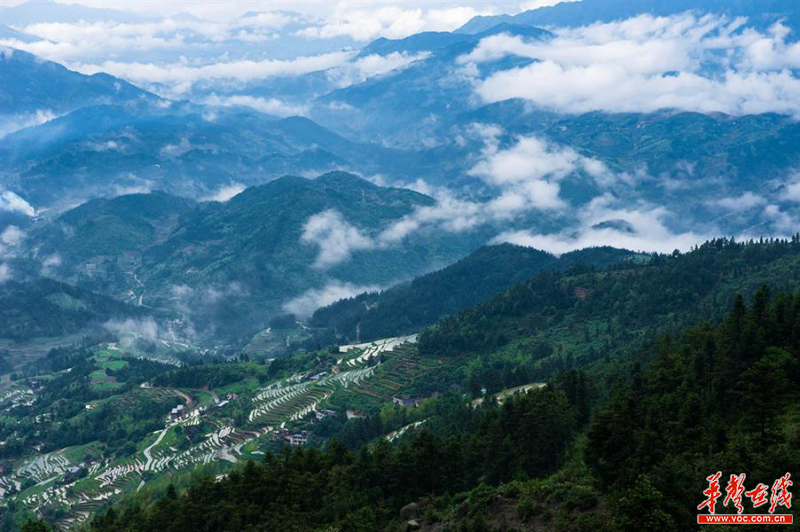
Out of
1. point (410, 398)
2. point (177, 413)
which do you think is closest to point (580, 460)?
point (410, 398)

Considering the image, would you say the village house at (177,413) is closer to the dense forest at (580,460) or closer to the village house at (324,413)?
the village house at (324,413)

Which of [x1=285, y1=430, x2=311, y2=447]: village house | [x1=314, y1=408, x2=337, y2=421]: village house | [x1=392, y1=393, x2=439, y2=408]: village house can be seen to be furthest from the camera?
[x1=314, y1=408, x2=337, y2=421]: village house

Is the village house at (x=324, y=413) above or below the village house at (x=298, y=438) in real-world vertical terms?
above

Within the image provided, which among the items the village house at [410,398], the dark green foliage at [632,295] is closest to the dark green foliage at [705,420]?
the dark green foliage at [632,295]

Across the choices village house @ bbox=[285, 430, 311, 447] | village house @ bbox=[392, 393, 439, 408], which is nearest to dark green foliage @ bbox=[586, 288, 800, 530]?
village house @ bbox=[392, 393, 439, 408]

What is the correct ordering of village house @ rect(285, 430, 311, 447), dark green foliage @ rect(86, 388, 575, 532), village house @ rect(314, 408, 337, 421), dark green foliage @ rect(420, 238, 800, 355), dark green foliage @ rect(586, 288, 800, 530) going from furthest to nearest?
village house @ rect(314, 408, 337, 421) < dark green foliage @ rect(420, 238, 800, 355) < village house @ rect(285, 430, 311, 447) < dark green foliage @ rect(86, 388, 575, 532) < dark green foliage @ rect(586, 288, 800, 530)

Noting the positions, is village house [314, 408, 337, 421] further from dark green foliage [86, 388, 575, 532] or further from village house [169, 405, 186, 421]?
dark green foliage [86, 388, 575, 532]

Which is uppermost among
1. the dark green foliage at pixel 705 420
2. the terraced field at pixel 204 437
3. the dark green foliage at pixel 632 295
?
the dark green foliage at pixel 632 295

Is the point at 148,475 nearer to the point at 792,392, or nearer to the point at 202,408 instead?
the point at 202,408

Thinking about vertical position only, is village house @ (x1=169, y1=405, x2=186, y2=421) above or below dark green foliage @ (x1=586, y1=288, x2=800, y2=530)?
below
